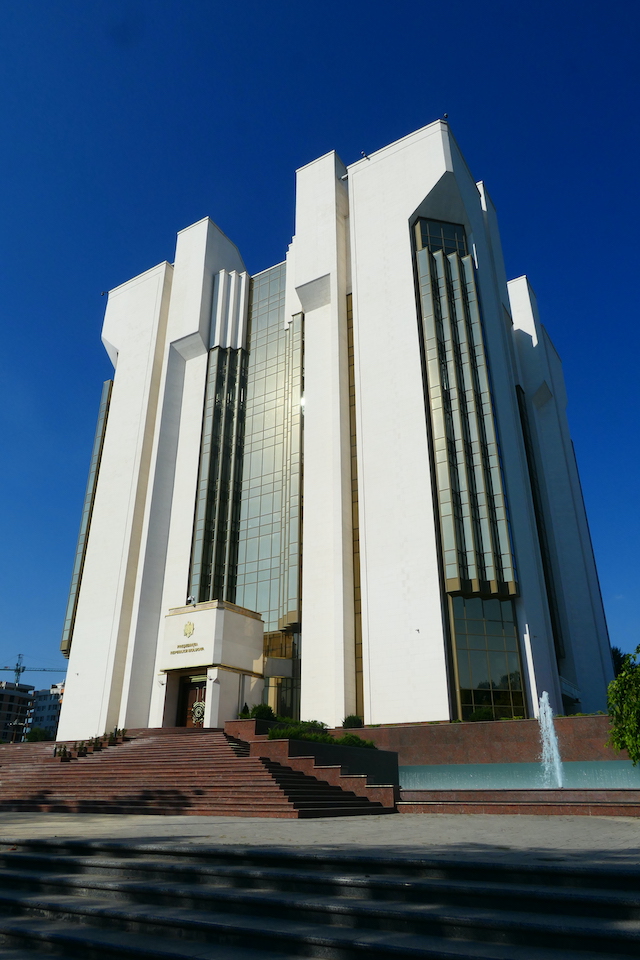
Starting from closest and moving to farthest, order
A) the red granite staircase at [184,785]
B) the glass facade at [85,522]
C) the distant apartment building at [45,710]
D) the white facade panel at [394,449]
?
the red granite staircase at [184,785], the white facade panel at [394,449], the glass facade at [85,522], the distant apartment building at [45,710]

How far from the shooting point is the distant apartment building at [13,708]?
144000 millimetres

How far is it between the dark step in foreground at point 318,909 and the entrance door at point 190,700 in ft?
102

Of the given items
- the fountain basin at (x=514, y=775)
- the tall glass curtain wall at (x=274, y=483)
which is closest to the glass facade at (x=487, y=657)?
the fountain basin at (x=514, y=775)

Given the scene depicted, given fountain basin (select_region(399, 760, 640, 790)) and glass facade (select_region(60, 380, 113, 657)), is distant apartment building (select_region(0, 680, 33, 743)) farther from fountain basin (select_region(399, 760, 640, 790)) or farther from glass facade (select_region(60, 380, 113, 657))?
fountain basin (select_region(399, 760, 640, 790))

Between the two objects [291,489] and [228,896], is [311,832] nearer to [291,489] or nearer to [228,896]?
[228,896]

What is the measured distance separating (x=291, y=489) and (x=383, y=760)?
21331 mm

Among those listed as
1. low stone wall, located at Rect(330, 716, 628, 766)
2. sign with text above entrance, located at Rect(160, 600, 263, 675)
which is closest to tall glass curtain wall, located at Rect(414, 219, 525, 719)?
low stone wall, located at Rect(330, 716, 628, 766)

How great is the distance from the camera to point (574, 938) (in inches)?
180

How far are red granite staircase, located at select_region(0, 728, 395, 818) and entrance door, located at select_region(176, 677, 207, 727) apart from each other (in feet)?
33.4

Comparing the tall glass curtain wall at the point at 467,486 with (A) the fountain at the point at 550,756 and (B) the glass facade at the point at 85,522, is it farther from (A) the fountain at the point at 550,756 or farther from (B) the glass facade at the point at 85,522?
(B) the glass facade at the point at 85,522

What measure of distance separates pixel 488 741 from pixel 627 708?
12.0 meters

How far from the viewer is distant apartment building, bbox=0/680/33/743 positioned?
472 ft

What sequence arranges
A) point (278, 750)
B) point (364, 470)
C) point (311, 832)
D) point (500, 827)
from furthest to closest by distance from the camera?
point (364, 470) → point (278, 750) → point (500, 827) → point (311, 832)

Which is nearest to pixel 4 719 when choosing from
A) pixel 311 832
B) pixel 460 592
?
pixel 460 592
